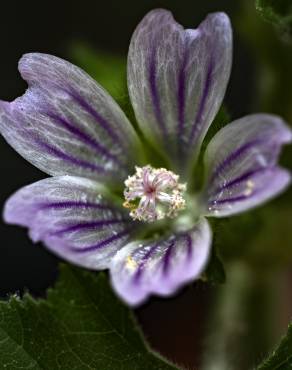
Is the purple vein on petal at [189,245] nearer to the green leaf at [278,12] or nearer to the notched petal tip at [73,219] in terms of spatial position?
the notched petal tip at [73,219]

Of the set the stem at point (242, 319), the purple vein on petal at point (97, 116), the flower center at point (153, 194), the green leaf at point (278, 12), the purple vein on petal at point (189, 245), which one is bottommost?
the stem at point (242, 319)

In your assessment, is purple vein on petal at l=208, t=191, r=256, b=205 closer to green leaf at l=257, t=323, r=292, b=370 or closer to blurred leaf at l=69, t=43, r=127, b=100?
green leaf at l=257, t=323, r=292, b=370

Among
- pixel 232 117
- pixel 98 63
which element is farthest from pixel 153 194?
pixel 98 63

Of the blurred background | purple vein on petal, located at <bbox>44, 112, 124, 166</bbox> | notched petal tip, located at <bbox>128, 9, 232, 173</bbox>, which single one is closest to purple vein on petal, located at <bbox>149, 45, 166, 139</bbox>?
notched petal tip, located at <bbox>128, 9, 232, 173</bbox>

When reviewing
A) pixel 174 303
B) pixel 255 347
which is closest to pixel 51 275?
pixel 174 303

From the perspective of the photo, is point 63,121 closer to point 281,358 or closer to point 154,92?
point 154,92

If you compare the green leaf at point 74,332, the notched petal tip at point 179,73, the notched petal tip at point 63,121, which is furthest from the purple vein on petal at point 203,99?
the green leaf at point 74,332

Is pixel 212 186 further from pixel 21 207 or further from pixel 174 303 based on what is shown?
pixel 174 303

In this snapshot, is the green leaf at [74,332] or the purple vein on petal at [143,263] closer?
the purple vein on petal at [143,263]
